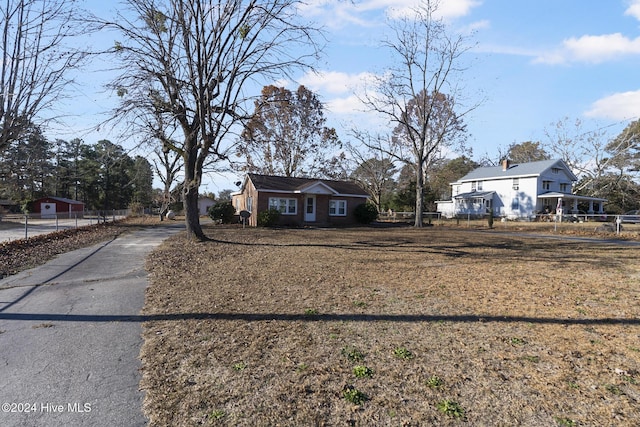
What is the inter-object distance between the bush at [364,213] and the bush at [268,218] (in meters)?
7.23

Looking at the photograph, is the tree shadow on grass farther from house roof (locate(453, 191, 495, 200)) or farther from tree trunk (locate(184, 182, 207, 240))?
house roof (locate(453, 191, 495, 200))

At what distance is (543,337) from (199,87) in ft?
40.7

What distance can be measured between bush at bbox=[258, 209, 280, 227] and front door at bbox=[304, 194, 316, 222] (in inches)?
122

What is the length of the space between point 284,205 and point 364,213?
6.52 m

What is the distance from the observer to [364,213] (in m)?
28.7

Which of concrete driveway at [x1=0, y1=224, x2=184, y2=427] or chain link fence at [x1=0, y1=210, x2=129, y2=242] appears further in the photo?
chain link fence at [x1=0, y1=210, x2=129, y2=242]

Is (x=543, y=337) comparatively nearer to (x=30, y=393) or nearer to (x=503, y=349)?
(x=503, y=349)

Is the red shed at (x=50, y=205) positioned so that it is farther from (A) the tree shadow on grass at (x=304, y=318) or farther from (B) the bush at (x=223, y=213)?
(A) the tree shadow on grass at (x=304, y=318)

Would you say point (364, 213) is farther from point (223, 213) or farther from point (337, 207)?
point (223, 213)

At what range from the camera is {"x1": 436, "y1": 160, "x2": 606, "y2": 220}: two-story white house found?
3834 cm

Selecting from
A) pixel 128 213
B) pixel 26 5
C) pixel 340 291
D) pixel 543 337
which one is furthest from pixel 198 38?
pixel 128 213

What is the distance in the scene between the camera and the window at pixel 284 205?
25759mm

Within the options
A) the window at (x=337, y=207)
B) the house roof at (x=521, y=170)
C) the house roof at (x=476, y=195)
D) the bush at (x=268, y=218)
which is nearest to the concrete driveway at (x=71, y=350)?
the bush at (x=268, y=218)

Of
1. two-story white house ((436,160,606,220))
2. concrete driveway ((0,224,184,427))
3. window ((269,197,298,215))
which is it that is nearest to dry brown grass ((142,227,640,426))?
concrete driveway ((0,224,184,427))
